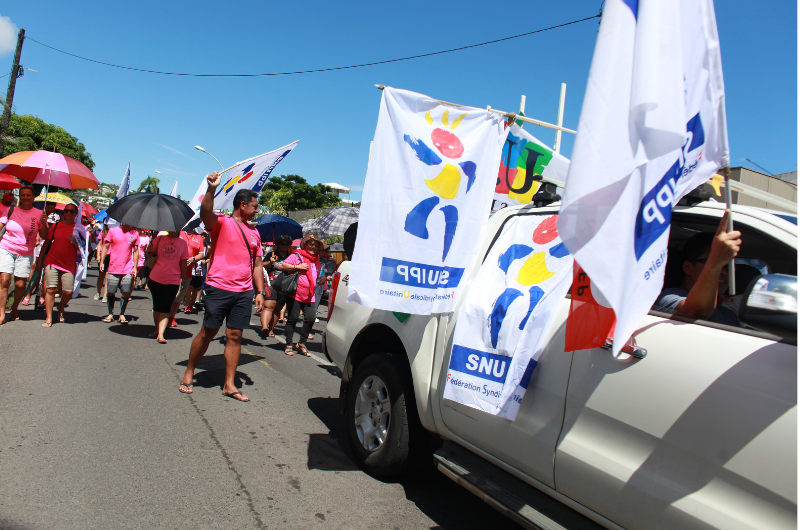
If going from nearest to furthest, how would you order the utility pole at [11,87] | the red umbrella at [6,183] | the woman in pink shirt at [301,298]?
the woman in pink shirt at [301,298] < the red umbrella at [6,183] < the utility pole at [11,87]

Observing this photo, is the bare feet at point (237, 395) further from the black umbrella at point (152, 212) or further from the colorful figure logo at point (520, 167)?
the colorful figure logo at point (520, 167)

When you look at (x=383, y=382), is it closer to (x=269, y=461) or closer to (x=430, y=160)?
(x=269, y=461)

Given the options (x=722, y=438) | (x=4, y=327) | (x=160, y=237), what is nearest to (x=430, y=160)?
(x=722, y=438)

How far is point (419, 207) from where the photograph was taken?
3.00 meters

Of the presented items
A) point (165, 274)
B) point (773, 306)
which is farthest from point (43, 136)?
point (773, 306)

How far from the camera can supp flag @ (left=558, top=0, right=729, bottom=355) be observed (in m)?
1.82

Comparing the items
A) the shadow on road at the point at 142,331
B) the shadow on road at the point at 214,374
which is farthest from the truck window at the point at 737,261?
the shadow on road at the point at 142,331

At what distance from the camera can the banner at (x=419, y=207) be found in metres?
2.97

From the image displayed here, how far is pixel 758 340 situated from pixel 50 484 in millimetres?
3646

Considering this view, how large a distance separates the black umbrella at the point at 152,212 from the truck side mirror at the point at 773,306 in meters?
6.79

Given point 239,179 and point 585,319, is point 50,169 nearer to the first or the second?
point 239,179

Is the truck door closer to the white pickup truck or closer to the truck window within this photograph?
the white pickup truck

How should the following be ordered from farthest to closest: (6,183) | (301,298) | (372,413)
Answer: (6,183), (301,298), (372,413)

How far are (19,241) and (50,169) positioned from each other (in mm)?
1398
